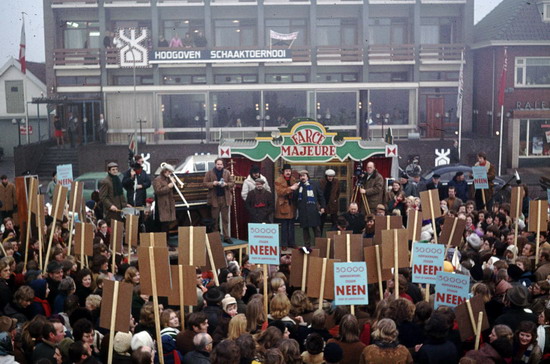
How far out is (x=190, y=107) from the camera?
1602 inches

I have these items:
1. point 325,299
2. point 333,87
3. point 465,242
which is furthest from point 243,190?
point 333,87

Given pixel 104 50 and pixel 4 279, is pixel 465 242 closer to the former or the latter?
pixel 4 279

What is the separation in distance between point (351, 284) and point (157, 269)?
7.40 ft

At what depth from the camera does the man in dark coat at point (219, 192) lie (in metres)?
16.3

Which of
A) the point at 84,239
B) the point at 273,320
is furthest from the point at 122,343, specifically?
the point at 84,239

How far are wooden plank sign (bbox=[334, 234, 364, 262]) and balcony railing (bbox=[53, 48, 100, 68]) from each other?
32.5 metres

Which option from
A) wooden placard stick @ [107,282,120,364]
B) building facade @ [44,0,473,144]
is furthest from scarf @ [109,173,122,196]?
building facade @ [44,0,473,144]

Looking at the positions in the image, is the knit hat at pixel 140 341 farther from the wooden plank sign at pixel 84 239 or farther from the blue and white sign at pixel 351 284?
the wooden plank sign at pixel 84 239

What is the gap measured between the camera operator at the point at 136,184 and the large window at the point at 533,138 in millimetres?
24454

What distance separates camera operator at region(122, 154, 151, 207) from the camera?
16594 millimetres

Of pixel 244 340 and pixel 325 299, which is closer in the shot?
pixel 244 340

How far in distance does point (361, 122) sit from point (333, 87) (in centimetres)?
229

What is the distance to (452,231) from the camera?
12.3 m

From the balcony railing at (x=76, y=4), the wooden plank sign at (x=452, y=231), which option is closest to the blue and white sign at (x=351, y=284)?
the wooden plank sign at (x=452, y=231)
